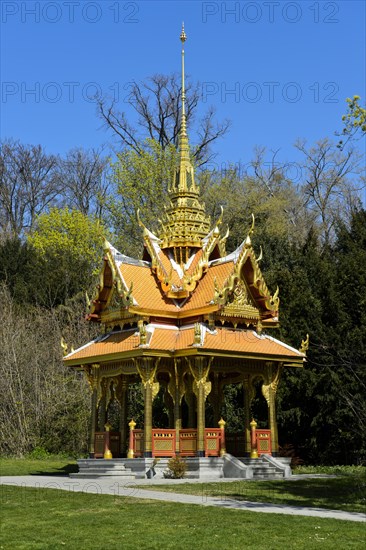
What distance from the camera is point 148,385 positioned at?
2208 cm

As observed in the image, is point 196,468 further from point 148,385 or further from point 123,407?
point 123,407

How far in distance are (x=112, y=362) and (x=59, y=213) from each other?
2967 centimetres

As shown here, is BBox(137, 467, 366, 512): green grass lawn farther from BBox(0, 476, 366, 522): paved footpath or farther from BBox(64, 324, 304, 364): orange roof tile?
BBox(64, 324, 304, 364): orange roof tile

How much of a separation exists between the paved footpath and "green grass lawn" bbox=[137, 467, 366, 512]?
0.58 metres

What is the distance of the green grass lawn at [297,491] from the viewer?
15435 millimetres

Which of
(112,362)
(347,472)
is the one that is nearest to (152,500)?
(112,362)

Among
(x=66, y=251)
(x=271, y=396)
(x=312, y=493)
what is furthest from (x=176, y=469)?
(x=66, y=251)

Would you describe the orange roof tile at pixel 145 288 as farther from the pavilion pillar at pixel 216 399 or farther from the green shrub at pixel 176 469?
the green shrub at pixel 176 469

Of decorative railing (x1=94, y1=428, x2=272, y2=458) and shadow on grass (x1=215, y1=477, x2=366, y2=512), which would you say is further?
decorative railing (x1=94, y1=428, x2=272, y2=458)

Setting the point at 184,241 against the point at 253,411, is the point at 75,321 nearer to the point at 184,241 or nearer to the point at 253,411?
the point at 253,411

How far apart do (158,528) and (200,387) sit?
10.0 metres

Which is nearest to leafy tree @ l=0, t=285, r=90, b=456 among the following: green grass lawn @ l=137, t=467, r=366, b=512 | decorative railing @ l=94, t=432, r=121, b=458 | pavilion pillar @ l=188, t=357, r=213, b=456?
decorative railing @ l=94, t=432, r=121, b=458

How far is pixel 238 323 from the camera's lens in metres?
23.8

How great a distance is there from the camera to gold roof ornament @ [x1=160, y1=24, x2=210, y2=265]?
83.6 ft
